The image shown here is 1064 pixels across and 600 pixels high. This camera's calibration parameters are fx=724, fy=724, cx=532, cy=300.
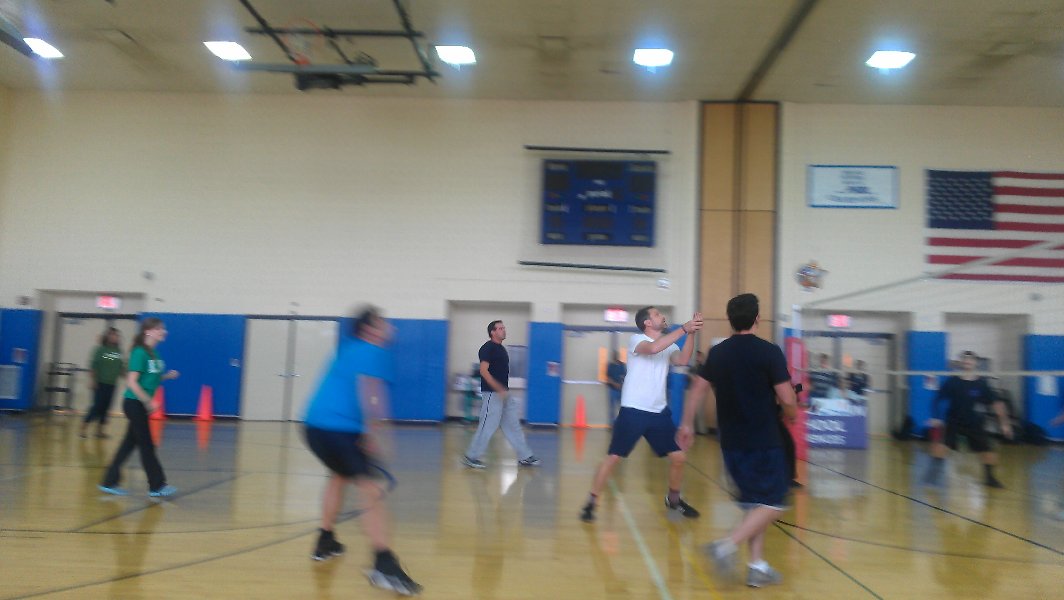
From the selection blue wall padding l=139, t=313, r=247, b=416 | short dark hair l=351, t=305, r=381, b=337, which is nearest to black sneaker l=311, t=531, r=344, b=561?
short dark hair l=351, t=305, r=381, b=337

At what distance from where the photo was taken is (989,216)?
51.0ft

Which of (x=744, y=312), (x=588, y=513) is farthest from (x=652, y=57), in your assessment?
(x=744, y=312)

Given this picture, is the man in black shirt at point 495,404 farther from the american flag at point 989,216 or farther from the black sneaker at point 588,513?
the american flag at point 989,216

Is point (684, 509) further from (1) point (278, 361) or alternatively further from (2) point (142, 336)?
(1) point (278, 361)

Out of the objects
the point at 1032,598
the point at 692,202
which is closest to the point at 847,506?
the point at 1032,598

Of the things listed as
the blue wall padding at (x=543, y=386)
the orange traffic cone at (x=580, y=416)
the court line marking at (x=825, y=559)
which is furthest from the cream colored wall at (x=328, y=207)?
the court line marking at (x=825, y=559)

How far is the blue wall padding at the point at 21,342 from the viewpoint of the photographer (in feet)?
52.6

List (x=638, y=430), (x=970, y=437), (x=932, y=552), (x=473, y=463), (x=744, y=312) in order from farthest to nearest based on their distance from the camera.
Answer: (x=970, y=437) → (x=473, y=463) → (x=638, y=430) → (x=932, y=552) → (x=744, y=312)

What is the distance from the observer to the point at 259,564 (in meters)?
4.74

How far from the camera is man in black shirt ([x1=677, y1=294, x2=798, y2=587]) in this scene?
4.53m

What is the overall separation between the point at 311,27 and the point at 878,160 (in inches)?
474

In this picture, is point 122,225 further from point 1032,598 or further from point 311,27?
point 1032,598

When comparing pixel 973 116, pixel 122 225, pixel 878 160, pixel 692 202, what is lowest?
pixel 122 225

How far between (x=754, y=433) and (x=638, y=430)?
5.79 feet
